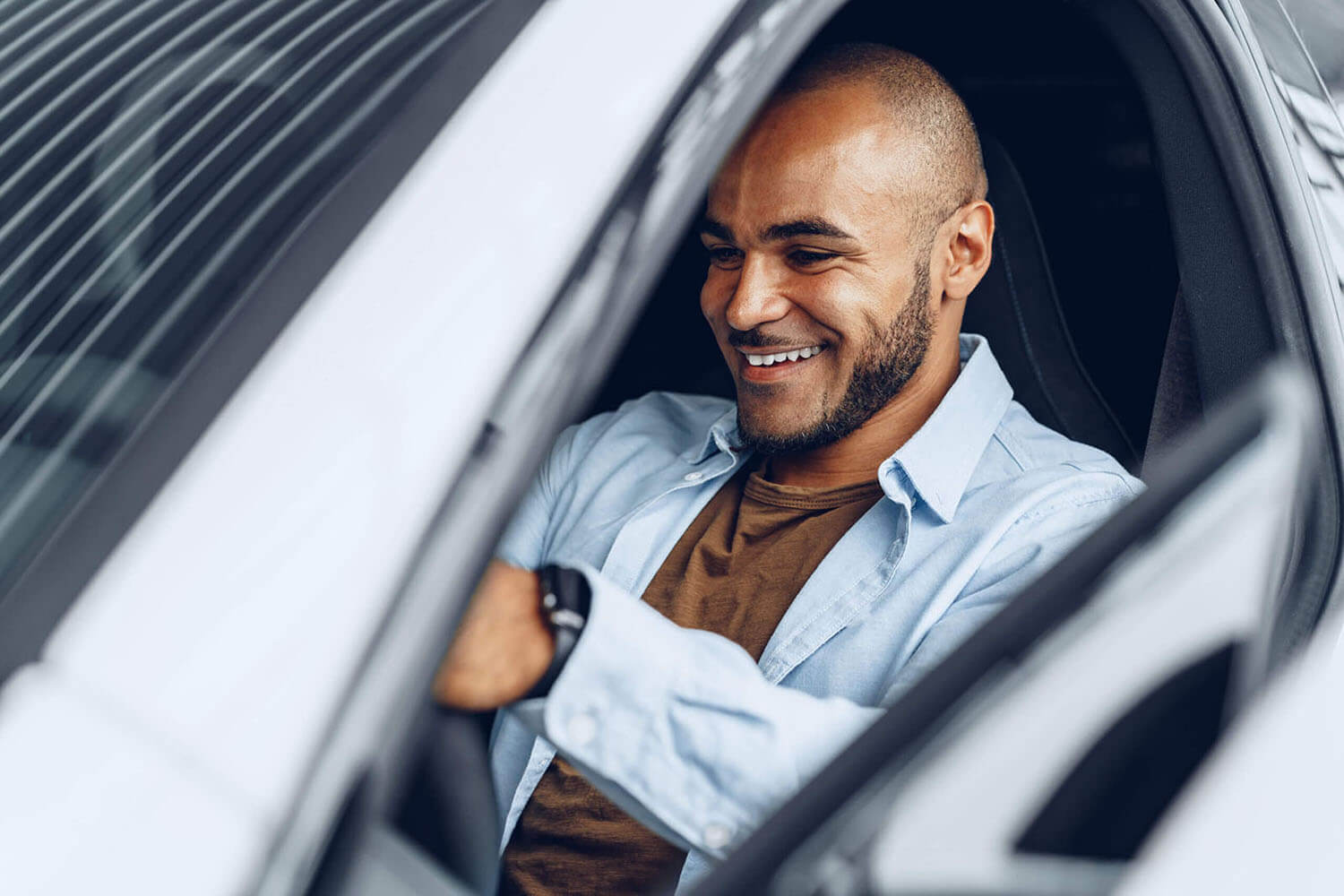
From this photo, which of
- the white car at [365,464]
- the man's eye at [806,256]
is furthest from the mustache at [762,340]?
the white car at [365,464]

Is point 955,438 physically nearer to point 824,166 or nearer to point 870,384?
point 870,384

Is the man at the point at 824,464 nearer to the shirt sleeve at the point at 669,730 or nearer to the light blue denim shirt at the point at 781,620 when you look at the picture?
the light blue denim shirt at the point at 781,620

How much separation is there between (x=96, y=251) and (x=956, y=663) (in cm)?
71

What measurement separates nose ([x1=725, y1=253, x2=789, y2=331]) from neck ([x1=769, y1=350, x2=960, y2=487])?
232 mm

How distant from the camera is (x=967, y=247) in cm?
185

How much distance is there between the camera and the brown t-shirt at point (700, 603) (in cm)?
146

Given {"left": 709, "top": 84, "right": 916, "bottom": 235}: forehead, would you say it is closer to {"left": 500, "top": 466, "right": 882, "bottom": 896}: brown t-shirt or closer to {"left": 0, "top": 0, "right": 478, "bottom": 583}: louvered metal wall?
{"left": 500, "top": 466, "right": 882, "bottom": 896}: brown t-shirt

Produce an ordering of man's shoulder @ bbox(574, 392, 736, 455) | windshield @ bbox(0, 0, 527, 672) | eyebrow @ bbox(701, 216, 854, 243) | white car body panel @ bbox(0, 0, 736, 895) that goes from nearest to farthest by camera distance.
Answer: white car body panel @ bbox(0, 0, 736, 895), windshield @ bbox(0, 0, 527, 672), eyebrow @ bbox(701, 216, 854, 243), man's shoulder @ bbox(574, 392, 736, 455)

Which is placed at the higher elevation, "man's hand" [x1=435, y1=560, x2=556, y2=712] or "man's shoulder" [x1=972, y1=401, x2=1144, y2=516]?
"man's shoulder" [x1=972, y1=401, x2=1144, y2=516]

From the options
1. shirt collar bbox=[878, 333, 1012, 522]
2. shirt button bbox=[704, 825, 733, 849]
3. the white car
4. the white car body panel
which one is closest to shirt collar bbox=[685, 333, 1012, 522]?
shirt collar bbox=[878, 333, 1012, 522]

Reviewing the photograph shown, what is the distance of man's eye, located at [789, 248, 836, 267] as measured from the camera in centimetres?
169

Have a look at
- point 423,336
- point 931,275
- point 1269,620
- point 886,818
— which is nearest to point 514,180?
point 423,336

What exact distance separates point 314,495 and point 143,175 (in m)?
0.43

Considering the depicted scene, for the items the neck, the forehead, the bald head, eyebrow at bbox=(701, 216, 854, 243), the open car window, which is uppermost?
the bald head
